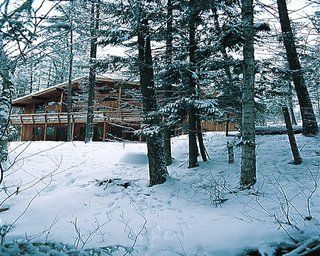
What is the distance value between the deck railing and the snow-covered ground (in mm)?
10026

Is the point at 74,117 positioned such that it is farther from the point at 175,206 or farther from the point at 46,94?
the point at 175,206

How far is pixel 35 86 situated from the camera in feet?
157

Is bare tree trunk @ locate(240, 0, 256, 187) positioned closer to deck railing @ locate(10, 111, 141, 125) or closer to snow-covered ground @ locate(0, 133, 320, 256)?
snow-covered ground @ locate(0, 133, 320, 256)

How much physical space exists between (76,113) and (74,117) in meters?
0.75

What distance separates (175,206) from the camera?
680 cm

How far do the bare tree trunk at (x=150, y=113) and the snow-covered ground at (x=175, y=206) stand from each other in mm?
427

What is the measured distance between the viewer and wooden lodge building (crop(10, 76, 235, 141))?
76.6ft

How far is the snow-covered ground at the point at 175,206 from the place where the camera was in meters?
4.68

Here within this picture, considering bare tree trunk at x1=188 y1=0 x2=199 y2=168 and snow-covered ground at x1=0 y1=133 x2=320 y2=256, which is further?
bare tree trunk at x1=188 y1=0 x2=199 y2=168

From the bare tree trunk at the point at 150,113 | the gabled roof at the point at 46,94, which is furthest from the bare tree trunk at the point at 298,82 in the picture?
the gabled roof at the point at 46,94

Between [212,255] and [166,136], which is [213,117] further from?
[212,255]

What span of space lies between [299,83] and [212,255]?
371 inches

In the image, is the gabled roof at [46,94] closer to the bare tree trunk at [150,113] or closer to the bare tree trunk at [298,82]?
the bare tree trunk at [298,82]

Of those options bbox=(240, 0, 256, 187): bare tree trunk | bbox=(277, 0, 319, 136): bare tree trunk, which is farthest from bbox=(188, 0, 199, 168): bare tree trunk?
bbox=(277, 0, 319, 136): bare tree trunk
